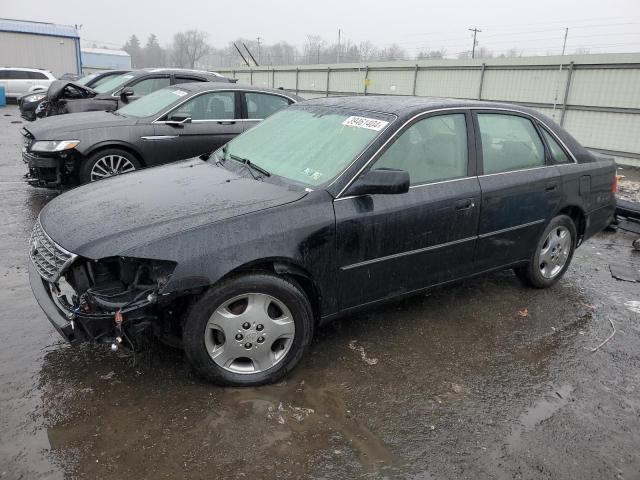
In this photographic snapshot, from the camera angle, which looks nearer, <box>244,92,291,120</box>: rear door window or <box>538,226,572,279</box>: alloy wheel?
<box>538,226,572,279</box>: alloy wheel

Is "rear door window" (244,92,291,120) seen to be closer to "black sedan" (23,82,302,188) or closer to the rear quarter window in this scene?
"black sedan" (23,82,302,188)

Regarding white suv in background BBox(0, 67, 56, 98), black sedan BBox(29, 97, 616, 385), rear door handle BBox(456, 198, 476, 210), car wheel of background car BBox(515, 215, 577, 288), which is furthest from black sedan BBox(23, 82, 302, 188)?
white suv in background BBox(0, 67, 56, 98)

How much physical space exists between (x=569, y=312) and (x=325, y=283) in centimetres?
240

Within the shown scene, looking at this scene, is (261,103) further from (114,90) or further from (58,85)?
(58,85)

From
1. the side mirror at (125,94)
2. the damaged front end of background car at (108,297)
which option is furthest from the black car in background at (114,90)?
the damaged front end of background car at (108,297)

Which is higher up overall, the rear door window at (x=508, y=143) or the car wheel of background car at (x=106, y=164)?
the rear door window at (x=508, y=143)

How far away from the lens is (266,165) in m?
3.64

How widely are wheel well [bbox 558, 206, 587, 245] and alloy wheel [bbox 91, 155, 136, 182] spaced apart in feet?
16.3

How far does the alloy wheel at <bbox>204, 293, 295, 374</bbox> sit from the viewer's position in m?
2.87

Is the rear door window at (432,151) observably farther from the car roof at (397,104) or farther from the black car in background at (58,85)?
the black car in background at (58,85)

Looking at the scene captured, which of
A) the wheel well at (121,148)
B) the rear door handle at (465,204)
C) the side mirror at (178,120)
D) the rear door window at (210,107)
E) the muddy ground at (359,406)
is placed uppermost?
the rear door window at (210,107)

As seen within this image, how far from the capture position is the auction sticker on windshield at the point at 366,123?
137 inches

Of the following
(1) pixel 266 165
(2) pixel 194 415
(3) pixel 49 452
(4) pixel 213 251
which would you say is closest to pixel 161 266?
(4) pixel 213 251

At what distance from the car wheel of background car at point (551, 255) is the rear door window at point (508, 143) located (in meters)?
0.63
